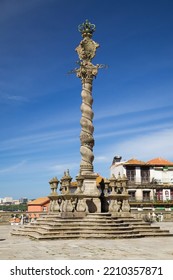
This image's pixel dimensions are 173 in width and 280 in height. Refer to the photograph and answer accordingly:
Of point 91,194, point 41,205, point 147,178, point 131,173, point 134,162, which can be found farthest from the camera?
point 41,205

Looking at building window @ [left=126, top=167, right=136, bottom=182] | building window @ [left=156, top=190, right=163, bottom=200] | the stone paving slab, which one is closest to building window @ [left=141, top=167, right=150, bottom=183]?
building window @ [left=126, top=167, right=136, bottom=182]

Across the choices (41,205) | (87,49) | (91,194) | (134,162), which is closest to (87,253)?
(91,194)

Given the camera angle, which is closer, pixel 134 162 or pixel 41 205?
pixel 134 162

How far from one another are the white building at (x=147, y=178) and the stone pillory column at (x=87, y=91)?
32373 millimetres

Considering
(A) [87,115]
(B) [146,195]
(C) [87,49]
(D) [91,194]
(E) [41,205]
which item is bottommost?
(E) [41,205]

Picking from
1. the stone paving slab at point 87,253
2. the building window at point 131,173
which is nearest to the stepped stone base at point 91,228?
the stone paving slab at point 87,253

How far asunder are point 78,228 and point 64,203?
2311 mm

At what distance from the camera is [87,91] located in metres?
23.8

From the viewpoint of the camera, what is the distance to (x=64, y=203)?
21.1 meters

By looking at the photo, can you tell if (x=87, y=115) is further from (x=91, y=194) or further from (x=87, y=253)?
(x=87, y=253)

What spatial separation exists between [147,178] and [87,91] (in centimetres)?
3582

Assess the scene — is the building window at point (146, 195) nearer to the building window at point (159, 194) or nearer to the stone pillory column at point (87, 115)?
the building window at point (159, 194)

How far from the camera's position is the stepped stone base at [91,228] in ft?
60.5
